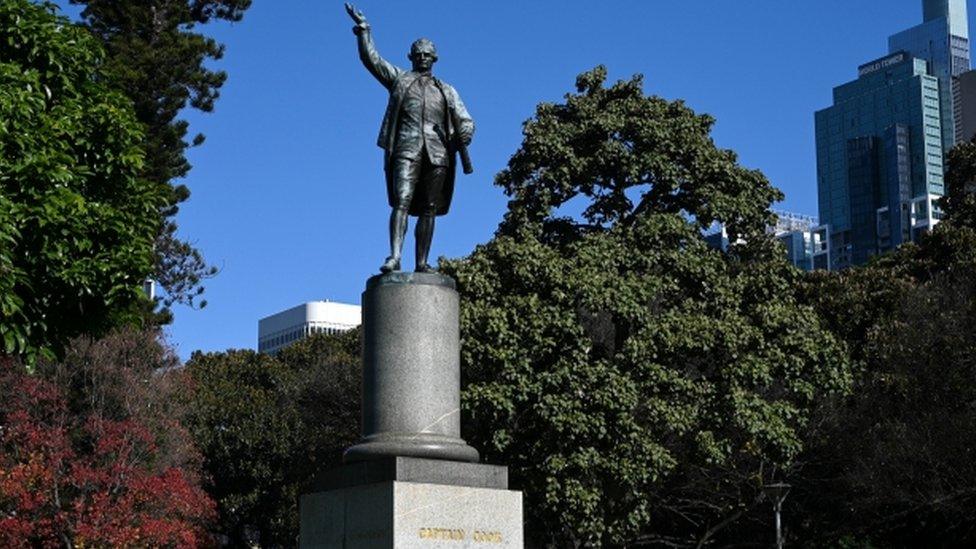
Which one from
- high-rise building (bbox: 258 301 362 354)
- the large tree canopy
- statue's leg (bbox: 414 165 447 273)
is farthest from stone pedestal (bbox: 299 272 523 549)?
high-rise building (bbox: 258 301 362 354)

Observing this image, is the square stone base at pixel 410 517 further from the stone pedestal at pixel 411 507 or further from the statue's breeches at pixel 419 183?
the statue's breeches at pixel 419 183

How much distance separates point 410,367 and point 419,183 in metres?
2.10

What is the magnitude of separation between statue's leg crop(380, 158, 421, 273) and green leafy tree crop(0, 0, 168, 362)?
17.5 ft

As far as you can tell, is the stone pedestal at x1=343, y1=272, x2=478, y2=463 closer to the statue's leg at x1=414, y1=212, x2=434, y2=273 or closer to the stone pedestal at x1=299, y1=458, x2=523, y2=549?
the stone pedestal at x1=299, y1=458, x2=523, y2=549

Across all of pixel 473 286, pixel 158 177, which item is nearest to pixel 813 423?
pixel 473 286

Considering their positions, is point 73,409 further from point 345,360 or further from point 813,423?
point 813,423

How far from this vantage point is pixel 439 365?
492 inches

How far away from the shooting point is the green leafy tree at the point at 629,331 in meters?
23.5

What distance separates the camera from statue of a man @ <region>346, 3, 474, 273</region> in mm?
13461

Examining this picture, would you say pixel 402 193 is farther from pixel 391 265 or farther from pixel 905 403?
pixel 905 403

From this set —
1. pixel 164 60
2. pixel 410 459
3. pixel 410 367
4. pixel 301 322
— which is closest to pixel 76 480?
pixel 164 60

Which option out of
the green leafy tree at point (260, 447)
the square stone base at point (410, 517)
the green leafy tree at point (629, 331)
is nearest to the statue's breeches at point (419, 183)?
the square stone base at point (410, 517)

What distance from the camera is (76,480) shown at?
97.6 ft

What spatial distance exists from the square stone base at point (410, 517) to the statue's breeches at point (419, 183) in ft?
9.56
